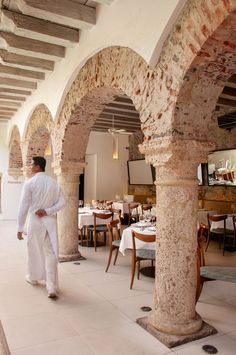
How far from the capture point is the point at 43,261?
155 inches

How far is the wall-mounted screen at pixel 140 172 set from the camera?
1043cm

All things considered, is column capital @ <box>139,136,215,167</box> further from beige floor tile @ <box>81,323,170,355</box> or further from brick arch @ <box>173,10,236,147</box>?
beige floor tile @ <box>81,323,170,355</box>

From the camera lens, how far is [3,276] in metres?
4.38

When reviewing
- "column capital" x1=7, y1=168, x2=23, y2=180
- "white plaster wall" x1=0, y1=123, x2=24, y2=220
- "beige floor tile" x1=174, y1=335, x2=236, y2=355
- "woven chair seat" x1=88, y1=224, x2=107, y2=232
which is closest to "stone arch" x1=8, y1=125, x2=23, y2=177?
"column capital" x1=7, y1=168, x2=23, y2=180

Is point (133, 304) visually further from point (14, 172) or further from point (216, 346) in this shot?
point (14, 172)

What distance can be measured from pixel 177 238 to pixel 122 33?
223 cm

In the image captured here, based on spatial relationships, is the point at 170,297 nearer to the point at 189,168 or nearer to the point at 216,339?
the point at 216,339

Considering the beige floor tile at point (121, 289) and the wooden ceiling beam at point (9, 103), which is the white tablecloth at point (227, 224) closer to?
the beige floor tile at point (121, 289)

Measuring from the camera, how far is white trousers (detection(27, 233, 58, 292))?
3.64 m

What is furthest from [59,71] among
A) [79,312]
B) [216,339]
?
[216,339]

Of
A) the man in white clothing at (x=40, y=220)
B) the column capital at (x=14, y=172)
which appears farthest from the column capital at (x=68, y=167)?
the column capital at (x=14, y=172)

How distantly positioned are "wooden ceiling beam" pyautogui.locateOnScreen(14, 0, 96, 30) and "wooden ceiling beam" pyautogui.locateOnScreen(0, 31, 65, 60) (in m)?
0.84

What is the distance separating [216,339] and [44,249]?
6.98 ft

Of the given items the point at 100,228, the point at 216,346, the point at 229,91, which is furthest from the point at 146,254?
the point at 229,91
